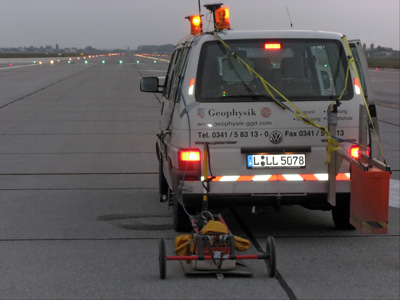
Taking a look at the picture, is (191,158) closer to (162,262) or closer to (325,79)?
(162,262)

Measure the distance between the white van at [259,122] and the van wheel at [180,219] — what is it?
16 centimetres

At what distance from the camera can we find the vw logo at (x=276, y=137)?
6.38 meters

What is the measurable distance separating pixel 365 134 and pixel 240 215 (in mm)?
2099

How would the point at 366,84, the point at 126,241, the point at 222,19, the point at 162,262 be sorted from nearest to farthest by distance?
the point at 162,262 < the point at 126,241 < the point at 222,19 < the point at 366,84

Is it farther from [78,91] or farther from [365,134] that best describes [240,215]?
[78,91]

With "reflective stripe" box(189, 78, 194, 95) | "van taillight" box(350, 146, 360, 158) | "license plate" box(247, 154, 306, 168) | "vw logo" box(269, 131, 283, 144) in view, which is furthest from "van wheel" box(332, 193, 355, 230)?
"reflective stripe" box(189, 78, 194, 95)

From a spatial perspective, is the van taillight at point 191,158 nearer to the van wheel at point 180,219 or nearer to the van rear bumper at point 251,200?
the van rear bumper at point 251,200

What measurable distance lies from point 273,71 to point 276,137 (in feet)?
2.00

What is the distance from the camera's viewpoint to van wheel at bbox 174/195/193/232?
6.77 meters

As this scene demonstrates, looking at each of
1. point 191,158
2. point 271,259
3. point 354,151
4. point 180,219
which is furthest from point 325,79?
point 271,259

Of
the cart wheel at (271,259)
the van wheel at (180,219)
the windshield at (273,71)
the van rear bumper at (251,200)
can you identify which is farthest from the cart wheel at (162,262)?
the windshield at (273,71)

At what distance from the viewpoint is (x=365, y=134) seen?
6.08 metres

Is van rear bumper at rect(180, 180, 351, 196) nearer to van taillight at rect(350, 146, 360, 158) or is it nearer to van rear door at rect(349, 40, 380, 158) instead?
van taillight at rect(350, 146, 360, 158)

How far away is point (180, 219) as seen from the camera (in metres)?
6.83
